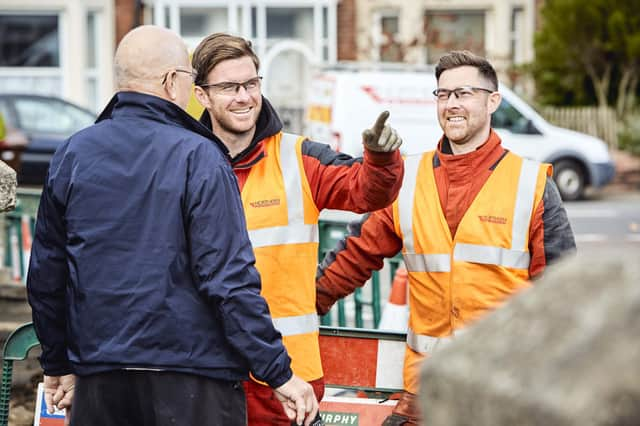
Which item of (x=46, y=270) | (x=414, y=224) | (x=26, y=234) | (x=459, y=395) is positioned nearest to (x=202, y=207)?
(x=46, y=270)

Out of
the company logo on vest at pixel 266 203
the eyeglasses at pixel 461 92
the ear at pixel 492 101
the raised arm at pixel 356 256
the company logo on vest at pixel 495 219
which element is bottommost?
the raised arm at pixel 356 256

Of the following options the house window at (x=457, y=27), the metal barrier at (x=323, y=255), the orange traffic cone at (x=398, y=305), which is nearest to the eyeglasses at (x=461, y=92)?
the orange traffic cone at (x=398, y=305)

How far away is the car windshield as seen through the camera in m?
18.5

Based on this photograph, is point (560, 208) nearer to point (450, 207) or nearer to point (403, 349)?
point (450, 207)

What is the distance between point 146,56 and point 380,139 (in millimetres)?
721

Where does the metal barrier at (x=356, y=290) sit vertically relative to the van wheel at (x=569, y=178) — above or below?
above

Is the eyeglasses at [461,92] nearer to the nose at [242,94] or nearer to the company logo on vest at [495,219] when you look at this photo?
the company logo on vest at [495,219]

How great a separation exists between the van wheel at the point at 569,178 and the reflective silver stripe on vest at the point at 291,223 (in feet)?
51.7

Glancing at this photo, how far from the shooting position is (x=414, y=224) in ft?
12.4

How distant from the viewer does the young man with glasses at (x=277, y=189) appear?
11.8 feet

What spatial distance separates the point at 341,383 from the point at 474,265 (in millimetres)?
800

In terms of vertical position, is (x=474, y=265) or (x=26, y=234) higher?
(x=474, y=265)

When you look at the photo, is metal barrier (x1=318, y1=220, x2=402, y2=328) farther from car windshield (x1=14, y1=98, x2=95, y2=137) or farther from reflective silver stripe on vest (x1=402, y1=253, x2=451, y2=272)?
car windshield (x1=14, y1=98, x2=95, y2=137)

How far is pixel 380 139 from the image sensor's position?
10.9 feet
